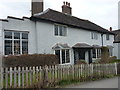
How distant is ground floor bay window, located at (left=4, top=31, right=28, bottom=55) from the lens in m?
13.9

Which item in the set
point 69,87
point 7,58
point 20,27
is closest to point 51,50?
point 20,27

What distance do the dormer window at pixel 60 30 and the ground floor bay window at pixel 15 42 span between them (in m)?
4.33

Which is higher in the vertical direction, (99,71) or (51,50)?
(51,50)

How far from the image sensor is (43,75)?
8289 mm

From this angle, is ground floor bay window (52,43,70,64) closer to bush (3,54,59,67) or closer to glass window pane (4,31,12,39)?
bush (3,54,59,67)

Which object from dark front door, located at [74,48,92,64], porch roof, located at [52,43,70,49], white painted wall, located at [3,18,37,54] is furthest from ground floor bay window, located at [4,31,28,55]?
dark front door, located at [74,48,92,64]

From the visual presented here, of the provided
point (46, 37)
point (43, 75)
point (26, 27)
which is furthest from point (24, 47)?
point (43, 75)

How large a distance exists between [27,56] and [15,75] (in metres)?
5.57

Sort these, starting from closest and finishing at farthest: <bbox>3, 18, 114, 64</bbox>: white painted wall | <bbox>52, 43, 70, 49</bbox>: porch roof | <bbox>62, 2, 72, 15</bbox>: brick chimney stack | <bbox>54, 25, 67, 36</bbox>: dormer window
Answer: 1. <bbox>3, 18, 114, 64</bbox>: white painted wall
2. <bbox>52, 43, 70, 49</bbox>: porch roof
3. <bbox>54, 25, 67, 36</bbox>: dormer window
4. <bbox>62, 2, 72, 15</bbox>: brick chimney stack

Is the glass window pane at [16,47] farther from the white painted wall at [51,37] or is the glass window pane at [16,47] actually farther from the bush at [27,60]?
the white painted wall at [51,37]

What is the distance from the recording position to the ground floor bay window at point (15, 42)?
13.9 m

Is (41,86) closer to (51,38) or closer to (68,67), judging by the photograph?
(68,67)

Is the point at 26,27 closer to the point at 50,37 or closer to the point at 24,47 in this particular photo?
the point at 24,47

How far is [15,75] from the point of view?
7.54 meters
